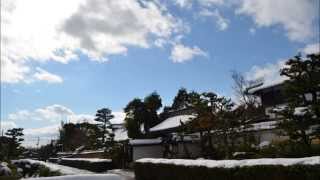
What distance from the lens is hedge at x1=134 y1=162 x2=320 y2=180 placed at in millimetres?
10000

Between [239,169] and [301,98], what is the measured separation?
18.4 feet

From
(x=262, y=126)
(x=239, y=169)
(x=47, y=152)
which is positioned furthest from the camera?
(x=47, y=152)

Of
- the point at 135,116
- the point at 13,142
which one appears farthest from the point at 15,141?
the point at 135,116

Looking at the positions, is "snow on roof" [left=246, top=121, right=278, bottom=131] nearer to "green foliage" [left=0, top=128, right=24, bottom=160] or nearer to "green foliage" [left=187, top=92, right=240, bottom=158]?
"green foliage" [left=187, top=92, right=240, bottom=158]

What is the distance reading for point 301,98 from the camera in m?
16.7

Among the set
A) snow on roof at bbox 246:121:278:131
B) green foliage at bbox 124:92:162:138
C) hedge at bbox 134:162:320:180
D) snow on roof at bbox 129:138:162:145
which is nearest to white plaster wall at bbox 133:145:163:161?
snow on roof at bbox 129:138:162:145

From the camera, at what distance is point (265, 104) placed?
28.7 metres

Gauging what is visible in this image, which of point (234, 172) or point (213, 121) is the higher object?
point (213, 121)

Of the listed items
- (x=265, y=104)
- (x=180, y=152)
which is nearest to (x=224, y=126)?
(x=265, y=104)

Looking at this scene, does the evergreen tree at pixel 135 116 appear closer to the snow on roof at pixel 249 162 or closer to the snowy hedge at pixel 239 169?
the snowy hedge at pixel 239 169

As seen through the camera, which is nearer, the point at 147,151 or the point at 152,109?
the point at 147,151

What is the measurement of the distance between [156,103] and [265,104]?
1869 centimetres

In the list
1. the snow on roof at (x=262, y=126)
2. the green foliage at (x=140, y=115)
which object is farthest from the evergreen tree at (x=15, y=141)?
the snow on roof at (x=262, y=126)

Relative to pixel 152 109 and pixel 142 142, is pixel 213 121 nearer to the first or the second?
pixel 142 142
